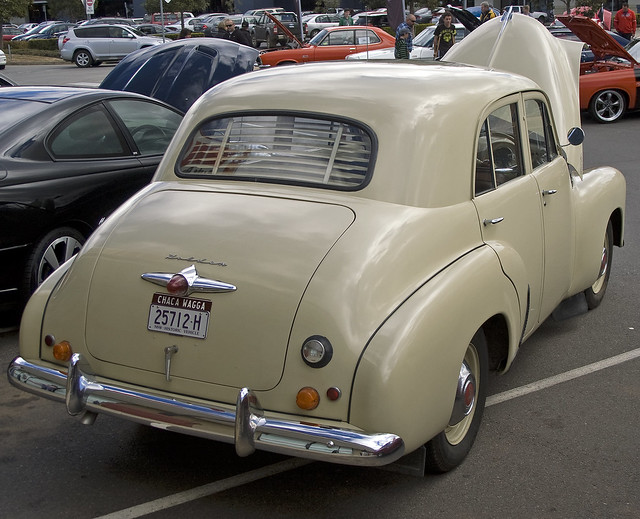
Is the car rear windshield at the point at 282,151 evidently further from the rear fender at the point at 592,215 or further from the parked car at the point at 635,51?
the parked car at the point at 635,51

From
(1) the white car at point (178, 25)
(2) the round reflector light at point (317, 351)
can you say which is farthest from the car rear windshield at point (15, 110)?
(1) the white car at point (178, 25)

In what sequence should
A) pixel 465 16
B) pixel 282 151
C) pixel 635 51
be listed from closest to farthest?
pixel 282 151 → pixel 465 16 → pixel 635 51

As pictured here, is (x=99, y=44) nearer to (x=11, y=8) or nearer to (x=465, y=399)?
(x=11, y=8)

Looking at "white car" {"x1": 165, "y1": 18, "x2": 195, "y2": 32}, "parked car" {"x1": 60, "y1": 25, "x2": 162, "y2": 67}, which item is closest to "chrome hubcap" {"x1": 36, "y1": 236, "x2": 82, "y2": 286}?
"parked car" {"x1": 60, "y1": 25, "x2": 162, "y2": 67}

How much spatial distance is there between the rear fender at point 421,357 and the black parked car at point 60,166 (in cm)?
322

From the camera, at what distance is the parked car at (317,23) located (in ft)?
144

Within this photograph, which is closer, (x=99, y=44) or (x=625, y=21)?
(x=625, y=21)

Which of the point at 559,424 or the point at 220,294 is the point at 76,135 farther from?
the point at 559,424

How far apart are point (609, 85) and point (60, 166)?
12.5 meters

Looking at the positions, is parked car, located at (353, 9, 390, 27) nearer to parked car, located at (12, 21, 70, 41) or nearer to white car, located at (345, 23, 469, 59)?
white car, located at (345, 23, 469, 59)

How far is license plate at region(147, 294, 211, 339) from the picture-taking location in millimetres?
3584

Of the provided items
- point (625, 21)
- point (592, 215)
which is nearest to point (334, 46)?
point (625, 21)

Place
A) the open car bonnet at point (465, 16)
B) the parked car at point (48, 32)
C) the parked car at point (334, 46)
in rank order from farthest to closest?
1. the parked car at point (48, 32)
2. the parked car at point (334, 46)
3. the open car bonnet at point (465, 16)

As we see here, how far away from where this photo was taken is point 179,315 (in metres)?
3.62
